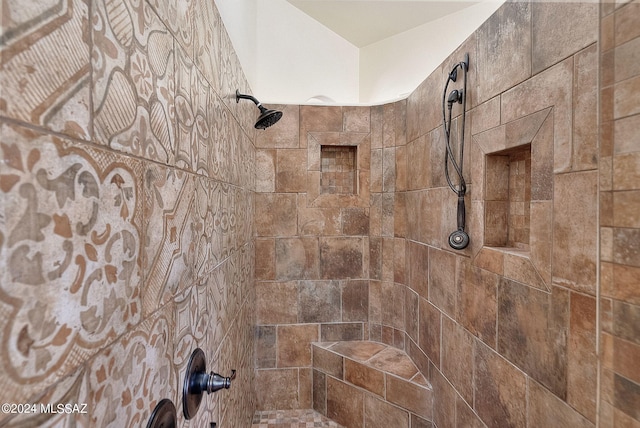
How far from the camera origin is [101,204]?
426mm

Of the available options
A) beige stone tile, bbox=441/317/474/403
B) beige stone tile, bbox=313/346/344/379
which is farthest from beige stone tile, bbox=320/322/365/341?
beige stone tile, bbox=441/317/474/403

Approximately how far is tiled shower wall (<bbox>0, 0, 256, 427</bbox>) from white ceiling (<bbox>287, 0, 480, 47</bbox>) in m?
2.50

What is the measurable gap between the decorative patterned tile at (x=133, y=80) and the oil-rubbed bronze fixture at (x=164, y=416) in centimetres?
52

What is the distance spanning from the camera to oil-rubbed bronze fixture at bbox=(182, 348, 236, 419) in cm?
76

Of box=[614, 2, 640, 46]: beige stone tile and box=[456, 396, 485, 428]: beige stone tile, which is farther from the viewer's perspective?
box=[456, 396, 485, 428]: beige stone tile

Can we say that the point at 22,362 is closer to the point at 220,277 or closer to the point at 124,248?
the point at 124,248

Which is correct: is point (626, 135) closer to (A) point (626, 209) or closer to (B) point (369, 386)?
(A) point (626, 209)

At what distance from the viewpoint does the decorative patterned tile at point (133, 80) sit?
428 mm

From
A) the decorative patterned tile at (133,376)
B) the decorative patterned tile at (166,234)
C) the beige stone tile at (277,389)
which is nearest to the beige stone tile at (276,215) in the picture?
the beige stone tile at (277,389)

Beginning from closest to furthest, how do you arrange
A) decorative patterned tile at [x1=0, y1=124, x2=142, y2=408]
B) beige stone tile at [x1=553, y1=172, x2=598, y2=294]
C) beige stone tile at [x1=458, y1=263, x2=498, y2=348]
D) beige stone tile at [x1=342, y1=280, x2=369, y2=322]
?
decorative patterned tile at [x1=0, y1=124, x2=142, y2=408], beige stone tile at [x1=553, y1=172, x2=598, y2=294], beige stone tile at [x1=458, y1=263, x2=498, y2=348], beige stone tile at [x1=342, y1=280, x2=369, y2=322]

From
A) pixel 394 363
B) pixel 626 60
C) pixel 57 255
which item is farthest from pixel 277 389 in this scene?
pixel 626 60

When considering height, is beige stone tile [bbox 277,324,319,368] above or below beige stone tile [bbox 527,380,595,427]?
below

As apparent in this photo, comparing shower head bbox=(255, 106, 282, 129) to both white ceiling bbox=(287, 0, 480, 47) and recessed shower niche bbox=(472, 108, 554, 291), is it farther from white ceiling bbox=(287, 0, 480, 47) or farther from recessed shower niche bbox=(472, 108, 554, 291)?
white ceiling bbox=(287, 0, 480, 47)

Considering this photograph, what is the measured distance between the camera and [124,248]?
0.48 m
